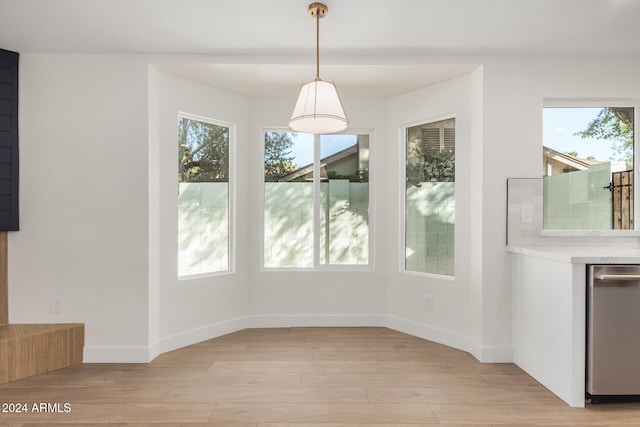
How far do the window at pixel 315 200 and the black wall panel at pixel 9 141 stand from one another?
2122 millimetres

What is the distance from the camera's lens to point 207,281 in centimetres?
372

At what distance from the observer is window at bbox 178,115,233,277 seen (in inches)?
143

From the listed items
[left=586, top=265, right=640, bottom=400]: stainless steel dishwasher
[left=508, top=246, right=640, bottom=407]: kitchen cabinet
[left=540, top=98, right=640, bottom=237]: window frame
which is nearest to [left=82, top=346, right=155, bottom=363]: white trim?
[left=508, top=246, right=640, bottom=407]: kitchen cabinet

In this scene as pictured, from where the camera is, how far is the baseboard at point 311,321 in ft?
13.3

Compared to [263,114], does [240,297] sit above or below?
below

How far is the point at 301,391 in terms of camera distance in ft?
8.47

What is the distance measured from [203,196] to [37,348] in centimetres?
175

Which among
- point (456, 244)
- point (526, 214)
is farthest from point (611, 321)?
point (456, 244)

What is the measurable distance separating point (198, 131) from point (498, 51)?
269cm

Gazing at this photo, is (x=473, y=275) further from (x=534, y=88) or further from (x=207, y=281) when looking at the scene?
(x=207, y=281)

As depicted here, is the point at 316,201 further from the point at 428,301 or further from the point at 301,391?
the point at 301,391

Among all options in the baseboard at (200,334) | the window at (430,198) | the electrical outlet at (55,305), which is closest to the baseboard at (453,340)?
the window at (430,198)

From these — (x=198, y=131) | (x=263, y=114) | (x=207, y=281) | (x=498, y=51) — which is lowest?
(x=207, y=281)

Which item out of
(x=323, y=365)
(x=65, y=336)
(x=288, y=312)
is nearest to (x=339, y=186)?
(x=288, y=312)
